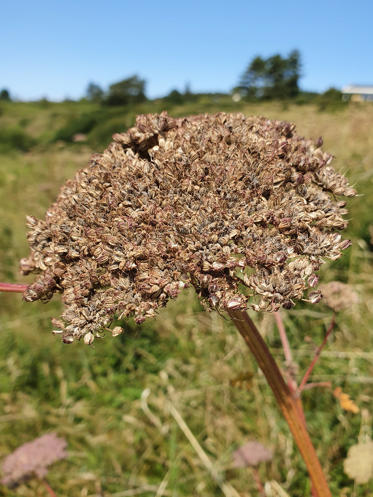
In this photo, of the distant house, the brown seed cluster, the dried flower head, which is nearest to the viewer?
the brown seed cluster

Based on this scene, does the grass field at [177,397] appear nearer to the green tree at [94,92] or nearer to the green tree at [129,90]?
the green tree at [129,90]

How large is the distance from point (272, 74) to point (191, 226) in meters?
45.1

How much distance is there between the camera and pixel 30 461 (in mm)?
2645

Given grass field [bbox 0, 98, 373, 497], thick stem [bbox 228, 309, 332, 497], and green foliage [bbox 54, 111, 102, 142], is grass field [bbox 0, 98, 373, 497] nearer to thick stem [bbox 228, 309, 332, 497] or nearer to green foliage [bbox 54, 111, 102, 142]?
thick stem [bbox 228, 309, 332, 497]

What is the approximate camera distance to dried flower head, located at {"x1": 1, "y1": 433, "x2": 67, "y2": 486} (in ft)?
8.43

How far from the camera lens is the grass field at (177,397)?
3.32 m

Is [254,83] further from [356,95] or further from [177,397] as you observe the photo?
[177,397]

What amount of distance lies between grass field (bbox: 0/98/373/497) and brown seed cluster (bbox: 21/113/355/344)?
186 centimetres

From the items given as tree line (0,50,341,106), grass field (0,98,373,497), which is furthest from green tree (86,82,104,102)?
grass field (0,98,373,497)

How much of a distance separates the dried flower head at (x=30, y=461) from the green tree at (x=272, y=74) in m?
41.2

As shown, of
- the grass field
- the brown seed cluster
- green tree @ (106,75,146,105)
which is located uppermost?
green tree @ (106,75,146,105)

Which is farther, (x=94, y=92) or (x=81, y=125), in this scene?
(x=94, y=92)

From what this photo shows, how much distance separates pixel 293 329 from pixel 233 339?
0.64 metres

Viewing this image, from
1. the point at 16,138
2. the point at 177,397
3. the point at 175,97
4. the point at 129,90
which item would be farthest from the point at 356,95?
the point at 129,90
